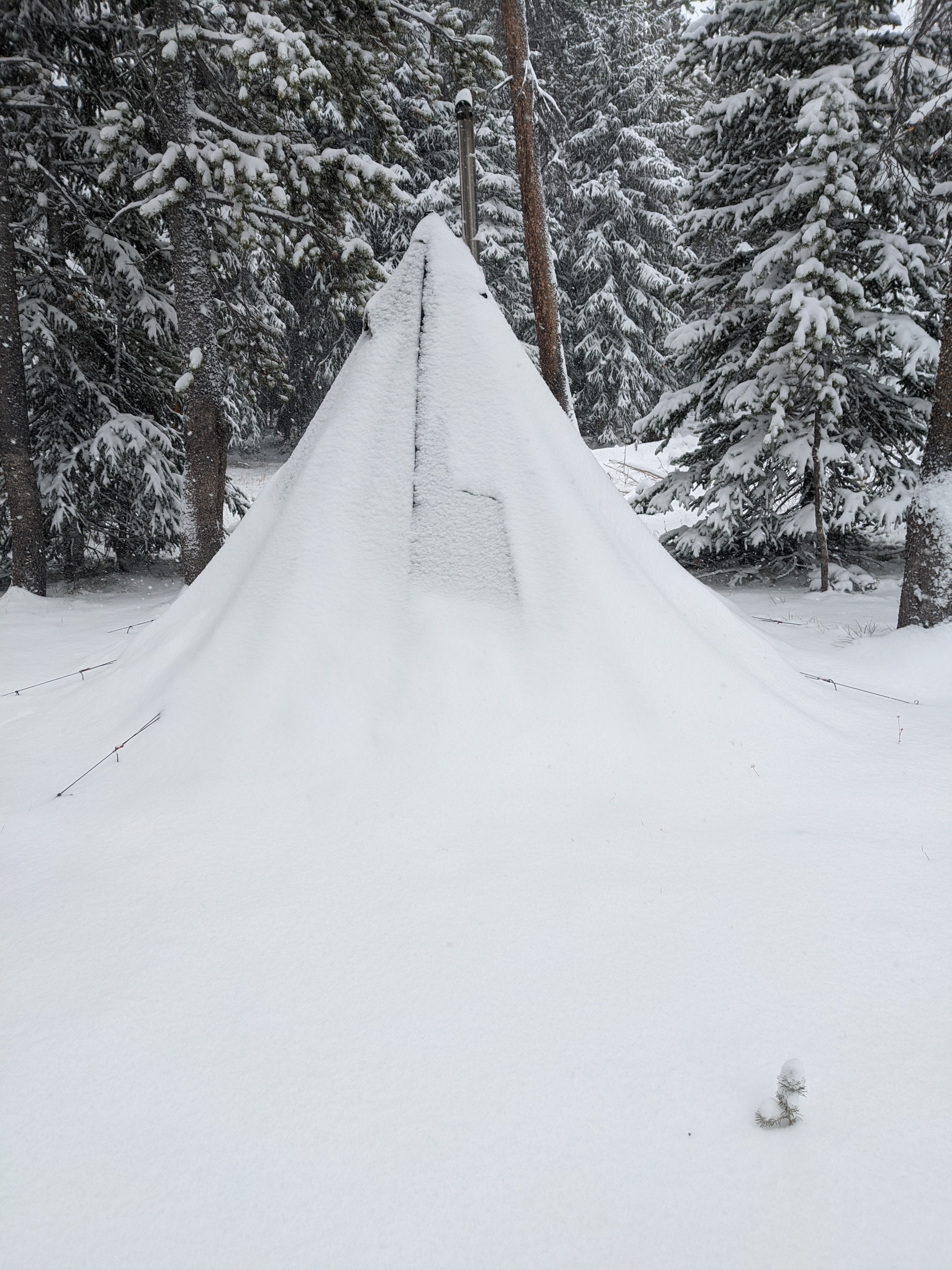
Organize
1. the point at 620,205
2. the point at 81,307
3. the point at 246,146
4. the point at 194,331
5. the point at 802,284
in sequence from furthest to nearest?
the point at 620,205 → the point at 81,307 → the point at 194,331 → the point at 246,146 → the point at 802,284

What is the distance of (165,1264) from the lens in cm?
153

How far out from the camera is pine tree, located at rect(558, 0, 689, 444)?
20.1m

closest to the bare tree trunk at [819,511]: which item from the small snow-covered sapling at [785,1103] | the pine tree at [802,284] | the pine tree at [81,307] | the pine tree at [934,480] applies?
the pine tree at [802,284]

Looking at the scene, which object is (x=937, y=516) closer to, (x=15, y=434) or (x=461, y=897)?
(x=461, y=897)

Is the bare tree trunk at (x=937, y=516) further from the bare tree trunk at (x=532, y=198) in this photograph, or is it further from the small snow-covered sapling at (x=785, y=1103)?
the small snow-covered sapling at (x=785, y=1103)

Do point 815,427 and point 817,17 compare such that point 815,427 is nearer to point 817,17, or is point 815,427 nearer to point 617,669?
point 817,17

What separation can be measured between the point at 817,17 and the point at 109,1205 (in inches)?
433

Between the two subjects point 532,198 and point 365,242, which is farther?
point 532,198

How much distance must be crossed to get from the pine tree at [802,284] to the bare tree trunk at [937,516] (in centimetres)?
136

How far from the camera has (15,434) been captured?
8500 mm

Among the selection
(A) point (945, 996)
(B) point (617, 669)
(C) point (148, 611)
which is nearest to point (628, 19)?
(C) point (148, 611)

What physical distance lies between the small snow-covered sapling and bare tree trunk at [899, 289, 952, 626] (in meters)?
4.79

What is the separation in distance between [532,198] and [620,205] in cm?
1307

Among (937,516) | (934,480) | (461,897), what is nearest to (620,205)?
(934,480)
